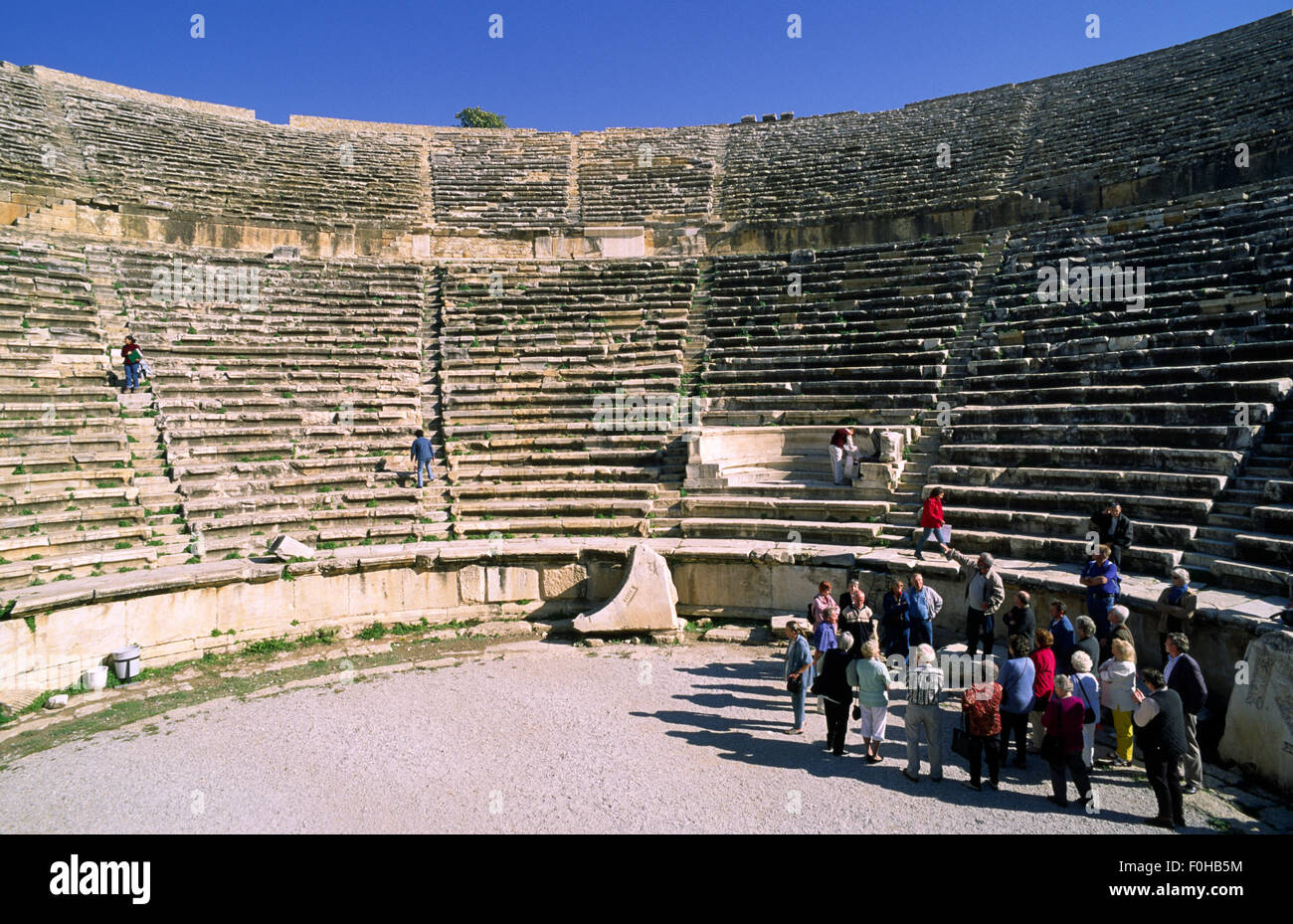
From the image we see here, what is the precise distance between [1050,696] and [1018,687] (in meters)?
0.33

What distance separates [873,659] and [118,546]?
10.4 m

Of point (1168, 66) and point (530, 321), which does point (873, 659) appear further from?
point (1168, 66)

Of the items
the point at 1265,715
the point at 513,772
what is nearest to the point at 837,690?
the point at 513,772

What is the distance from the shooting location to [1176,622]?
283 inches

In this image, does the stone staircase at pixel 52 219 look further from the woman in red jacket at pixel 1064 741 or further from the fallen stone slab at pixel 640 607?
the woman in red jacket at pixel 1064 741

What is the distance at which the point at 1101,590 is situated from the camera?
301 inches

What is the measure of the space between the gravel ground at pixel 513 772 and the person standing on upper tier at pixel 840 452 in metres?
4.73

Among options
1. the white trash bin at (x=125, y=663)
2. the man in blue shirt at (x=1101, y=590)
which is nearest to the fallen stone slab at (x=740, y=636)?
the man in blue shirt at (x=1101, y=590)

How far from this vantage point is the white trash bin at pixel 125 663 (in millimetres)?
9125

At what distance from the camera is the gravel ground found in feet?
19.1

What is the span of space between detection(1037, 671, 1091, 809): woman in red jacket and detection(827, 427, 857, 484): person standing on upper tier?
22.3 ft

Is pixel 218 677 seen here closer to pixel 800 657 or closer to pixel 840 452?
pixel 800 657

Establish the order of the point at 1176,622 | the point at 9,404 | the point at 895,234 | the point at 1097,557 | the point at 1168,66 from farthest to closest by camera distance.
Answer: the point at 1168,66 → the point at 895,234 → the point at 9,404 → the point at 1097,557 → the point at 1176,622

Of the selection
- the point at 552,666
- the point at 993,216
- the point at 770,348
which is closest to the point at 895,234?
the point at 993,216
